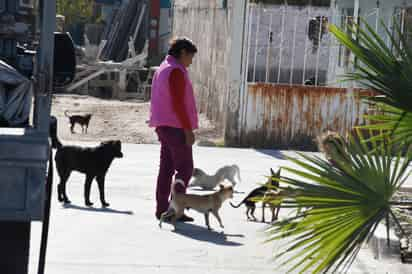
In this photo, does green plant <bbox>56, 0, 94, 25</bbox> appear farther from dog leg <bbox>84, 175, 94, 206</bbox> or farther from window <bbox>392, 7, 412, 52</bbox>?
dog leg <bbox>84, 175, 94, 206</bbox>

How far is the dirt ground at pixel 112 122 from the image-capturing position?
17828 millimetres

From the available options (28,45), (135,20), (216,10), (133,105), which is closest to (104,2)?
(135,20)

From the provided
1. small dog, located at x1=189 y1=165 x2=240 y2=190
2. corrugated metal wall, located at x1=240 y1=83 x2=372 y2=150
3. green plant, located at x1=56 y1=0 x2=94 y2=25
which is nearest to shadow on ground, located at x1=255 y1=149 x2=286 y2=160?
corrugated metal wall, located at x1=240 y1=83 x2=372 y2=150

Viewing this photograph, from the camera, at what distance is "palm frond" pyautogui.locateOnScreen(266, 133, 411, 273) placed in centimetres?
504

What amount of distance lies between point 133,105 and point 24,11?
19.6m

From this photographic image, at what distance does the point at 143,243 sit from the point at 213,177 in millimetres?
3200

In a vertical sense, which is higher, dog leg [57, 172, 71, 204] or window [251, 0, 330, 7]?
window [251, 0, 330, 7]

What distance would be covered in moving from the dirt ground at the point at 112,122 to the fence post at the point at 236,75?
643mm

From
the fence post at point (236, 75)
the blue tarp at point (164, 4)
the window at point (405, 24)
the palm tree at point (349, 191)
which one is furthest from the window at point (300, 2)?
the blue tarp at point (164, 4)

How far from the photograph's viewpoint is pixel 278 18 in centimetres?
2092

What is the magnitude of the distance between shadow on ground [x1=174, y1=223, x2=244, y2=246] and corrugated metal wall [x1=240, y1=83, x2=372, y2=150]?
7.20m

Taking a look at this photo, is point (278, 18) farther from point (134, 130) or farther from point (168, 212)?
point (168, 212)

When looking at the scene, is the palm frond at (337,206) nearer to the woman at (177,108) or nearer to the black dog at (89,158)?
the woman at (177,108)

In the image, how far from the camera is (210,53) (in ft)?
72.5
